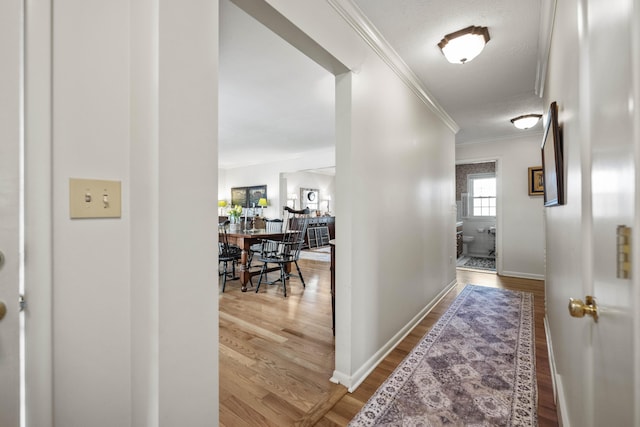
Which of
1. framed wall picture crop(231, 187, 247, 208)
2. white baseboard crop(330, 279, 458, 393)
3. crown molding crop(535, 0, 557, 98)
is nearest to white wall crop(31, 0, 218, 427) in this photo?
white baseboard crop(330, 279, 458, 393)

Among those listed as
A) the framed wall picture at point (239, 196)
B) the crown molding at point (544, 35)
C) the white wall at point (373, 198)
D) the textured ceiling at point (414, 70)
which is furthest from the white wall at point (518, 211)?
the framed wall picture at point (239, 196)

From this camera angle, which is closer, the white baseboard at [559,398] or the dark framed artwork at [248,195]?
the white baseboard at [559,398]

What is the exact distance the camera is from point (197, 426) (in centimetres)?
103

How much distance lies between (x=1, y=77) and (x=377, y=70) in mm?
2082

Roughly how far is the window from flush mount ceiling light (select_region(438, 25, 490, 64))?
5875 millimetres

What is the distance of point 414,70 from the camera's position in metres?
2.63

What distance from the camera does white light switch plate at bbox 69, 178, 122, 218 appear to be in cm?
82

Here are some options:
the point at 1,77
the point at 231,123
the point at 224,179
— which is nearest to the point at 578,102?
the point at 1,77

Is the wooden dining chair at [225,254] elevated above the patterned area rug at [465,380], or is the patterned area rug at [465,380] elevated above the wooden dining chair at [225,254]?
the wooden dining chair at [225,254]

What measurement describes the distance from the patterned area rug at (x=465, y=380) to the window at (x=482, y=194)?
4.88 metres

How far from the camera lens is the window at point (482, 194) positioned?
716cm

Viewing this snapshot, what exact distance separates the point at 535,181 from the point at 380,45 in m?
4.11

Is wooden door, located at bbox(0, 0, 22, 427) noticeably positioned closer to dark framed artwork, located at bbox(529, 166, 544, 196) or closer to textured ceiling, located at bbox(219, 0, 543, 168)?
textured ceiling, located at bbox(219, 0, 543, 168)

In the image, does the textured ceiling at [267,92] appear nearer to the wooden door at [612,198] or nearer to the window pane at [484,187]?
the wooden door at [612,198]
